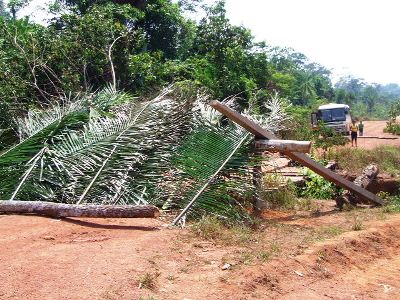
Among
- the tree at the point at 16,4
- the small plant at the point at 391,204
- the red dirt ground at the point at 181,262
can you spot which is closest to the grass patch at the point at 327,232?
the red dirt ground at the point at 181,262

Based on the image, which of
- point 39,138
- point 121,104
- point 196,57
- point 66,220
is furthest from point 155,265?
point 196,57

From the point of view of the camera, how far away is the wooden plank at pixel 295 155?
808 cm

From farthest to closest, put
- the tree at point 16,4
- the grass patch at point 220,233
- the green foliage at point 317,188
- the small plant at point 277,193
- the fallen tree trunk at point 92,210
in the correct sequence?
the tree at point 16,4 < the green foliage at point 317,188 < the small plant at point 277,193 < the fallen tree trunk at point 92,210 < the grass patch at point 220,233

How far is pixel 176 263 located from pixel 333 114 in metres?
25.9

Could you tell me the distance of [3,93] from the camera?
10250mm

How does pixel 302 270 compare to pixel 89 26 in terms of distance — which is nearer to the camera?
pixel 302 270

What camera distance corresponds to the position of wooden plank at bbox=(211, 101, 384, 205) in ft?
26.5

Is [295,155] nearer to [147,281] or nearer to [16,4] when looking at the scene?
[147,281]

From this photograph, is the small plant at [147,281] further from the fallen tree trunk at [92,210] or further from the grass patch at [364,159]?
the grass patch at [364,159]

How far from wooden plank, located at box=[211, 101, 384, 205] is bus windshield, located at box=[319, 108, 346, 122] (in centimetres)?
2058

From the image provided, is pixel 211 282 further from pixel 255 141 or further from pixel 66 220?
pixel 255 141

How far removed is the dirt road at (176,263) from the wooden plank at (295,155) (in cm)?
169

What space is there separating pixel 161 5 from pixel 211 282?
50.2 ft

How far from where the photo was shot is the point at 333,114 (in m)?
29.9
